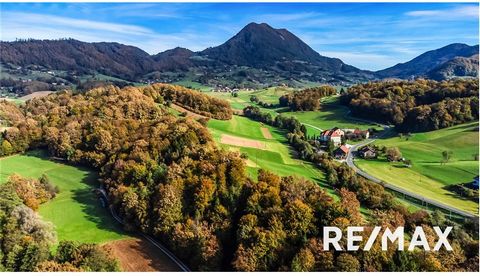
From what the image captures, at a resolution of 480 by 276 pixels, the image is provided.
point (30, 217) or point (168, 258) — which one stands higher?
point (30, 217)

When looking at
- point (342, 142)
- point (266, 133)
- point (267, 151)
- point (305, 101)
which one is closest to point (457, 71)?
point (305, 101)

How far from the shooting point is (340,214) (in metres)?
22.7

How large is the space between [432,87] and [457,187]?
49015mm

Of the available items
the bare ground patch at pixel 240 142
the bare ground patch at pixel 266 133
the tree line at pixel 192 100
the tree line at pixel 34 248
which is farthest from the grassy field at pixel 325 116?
the tree line at pixel 34 248

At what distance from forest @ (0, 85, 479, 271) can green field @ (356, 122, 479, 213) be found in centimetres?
696

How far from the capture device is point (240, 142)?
47469mm

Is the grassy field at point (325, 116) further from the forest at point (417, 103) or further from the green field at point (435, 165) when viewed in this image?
the green field at point (435, 165)

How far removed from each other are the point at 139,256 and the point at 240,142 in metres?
24.3

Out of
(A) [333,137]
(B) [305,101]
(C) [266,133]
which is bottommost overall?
(A) [333,137]

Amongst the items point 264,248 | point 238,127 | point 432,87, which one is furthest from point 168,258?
point 432,87

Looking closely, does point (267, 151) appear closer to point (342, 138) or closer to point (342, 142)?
point (342, 142)

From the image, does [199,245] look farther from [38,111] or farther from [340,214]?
[38,111]

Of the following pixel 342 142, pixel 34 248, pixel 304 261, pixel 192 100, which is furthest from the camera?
pixel 192 100

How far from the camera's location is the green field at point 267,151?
37.5 m
